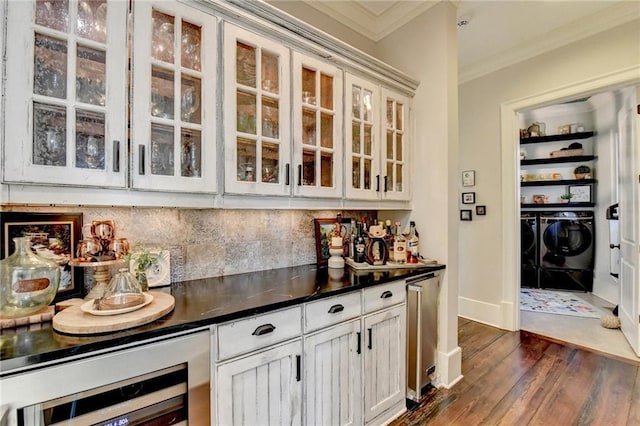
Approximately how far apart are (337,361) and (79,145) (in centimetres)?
157

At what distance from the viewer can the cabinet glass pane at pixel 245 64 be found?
5.28ft

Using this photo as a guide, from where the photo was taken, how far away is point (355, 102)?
214cm

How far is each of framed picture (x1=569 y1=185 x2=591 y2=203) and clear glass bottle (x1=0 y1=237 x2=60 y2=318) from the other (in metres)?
6.52

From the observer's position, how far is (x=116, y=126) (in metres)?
1.22

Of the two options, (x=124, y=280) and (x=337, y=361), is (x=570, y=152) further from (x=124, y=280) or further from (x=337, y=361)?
(x=124, y=280)

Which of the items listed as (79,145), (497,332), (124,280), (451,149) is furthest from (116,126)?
(497,332)

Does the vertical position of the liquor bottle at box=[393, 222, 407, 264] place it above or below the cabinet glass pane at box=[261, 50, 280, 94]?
below

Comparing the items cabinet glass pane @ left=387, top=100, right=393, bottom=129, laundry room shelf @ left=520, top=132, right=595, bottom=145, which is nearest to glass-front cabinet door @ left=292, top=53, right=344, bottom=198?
cabinet glass pane @ left=387, top=100, right=393, bottom=129

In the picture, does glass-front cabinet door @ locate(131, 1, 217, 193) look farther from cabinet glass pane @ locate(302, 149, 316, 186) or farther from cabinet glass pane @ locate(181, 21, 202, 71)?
cabinet glass pane @ locate(302, 149, 316, 186)

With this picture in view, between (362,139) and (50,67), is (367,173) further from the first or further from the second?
(50,67)

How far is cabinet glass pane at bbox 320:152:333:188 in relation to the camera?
196 cm

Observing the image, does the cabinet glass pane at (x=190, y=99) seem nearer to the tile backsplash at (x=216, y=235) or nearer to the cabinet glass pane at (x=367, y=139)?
the tile backsplash at (x=216, y=235)

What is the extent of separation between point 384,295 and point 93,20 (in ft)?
6.50

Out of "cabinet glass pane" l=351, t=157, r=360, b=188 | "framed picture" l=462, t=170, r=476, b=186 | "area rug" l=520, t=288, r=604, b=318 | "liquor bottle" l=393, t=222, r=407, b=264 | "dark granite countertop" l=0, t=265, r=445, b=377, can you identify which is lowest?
"area rug" l=520, t=288, r=604, b=318
